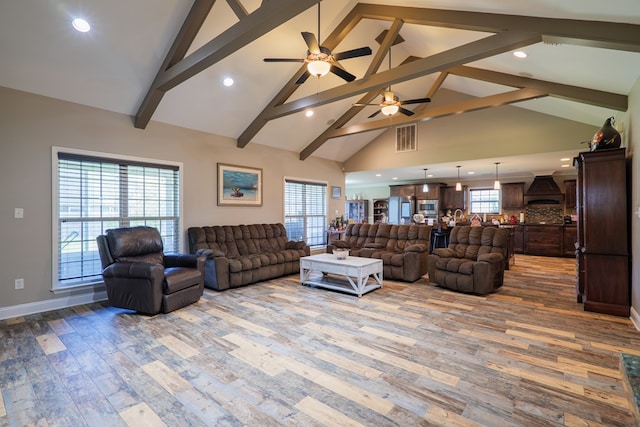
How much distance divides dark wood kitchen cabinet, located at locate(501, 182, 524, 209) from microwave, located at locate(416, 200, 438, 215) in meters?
2.03

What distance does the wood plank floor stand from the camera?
1922 mm

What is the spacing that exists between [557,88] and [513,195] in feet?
18.9

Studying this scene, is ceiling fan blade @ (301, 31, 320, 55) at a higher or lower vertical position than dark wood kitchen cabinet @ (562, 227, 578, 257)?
higher

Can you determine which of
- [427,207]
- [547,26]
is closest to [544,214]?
[427,207]

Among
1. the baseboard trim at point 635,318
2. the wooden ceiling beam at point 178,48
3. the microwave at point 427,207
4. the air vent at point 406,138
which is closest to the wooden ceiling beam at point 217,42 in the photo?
the wooden ceiling beam at point 178,48

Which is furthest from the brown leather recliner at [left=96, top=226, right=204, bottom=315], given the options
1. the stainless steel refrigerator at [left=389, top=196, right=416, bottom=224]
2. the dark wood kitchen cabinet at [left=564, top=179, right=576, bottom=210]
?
the dark wood kitchen cabinet at [left=564, top=179, right=576, bottom=210]

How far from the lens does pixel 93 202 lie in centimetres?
439

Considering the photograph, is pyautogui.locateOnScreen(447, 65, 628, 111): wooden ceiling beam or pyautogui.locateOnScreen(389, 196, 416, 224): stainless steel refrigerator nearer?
pyautogui.locateOnScreen(447, 65, 628, 111): wooden ceiling beam

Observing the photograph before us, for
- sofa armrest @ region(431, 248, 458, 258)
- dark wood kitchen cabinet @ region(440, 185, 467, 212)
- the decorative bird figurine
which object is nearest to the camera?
the decorative bird figurine

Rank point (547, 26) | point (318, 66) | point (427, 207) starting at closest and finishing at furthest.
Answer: point (547, 26) → point (318, 66) → point (427, 207)

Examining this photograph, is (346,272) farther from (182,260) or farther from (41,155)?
(41,155)

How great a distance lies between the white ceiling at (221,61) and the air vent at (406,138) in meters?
1.75

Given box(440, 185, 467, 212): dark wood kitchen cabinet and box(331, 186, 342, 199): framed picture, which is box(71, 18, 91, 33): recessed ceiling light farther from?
box(440, 185, 467, 212): dark wood kitchen cabinet

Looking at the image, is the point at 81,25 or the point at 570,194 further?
the point at 570,194
